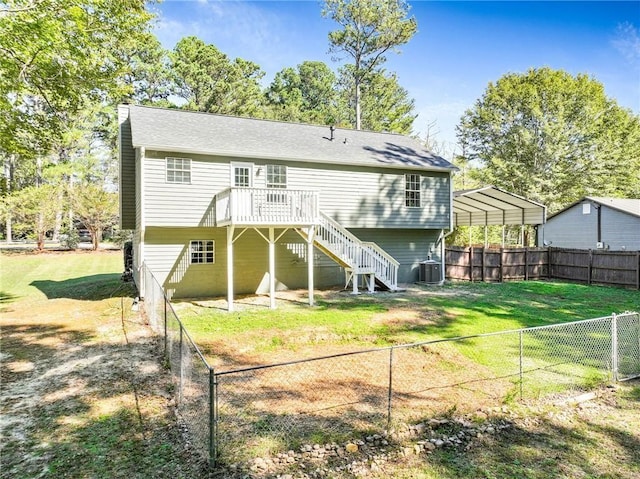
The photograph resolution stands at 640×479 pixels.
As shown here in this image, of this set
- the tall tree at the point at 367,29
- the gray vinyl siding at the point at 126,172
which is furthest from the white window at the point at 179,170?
the tall tree at the point at 367,29

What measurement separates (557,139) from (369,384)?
31.4 meters

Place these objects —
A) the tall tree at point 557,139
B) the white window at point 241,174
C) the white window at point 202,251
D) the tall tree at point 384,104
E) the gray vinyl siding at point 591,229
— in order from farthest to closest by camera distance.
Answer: the tall tree at point 384,104
the tall tree at point 557,139
the gray vinyl siding at point 591,229
the white window at point 202,251
the white window at point 241,174

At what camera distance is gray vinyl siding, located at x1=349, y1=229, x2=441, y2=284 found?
16594 mm

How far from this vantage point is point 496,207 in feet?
68.5

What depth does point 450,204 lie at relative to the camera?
17.2 m

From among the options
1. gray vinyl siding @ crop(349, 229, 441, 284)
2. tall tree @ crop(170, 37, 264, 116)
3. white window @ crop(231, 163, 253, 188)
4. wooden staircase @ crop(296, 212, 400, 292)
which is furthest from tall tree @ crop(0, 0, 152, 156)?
tall tree @ crop(170, 37, 264, 116)

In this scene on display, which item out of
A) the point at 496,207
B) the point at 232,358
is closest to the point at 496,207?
the point at 496,207

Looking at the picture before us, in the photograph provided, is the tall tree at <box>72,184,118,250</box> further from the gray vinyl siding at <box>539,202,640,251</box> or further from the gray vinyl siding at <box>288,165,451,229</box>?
the gray vinyl siding at <box>539,202,640,251</box>

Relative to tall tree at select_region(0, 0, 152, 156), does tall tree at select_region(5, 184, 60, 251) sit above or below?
below

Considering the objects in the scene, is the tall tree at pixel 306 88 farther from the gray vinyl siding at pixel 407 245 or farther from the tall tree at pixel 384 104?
the gray vinyl siding at pixel 407 245

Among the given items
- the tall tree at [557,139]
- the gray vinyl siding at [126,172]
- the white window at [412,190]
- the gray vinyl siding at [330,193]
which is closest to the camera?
the gray vinyl siding at [330,193]

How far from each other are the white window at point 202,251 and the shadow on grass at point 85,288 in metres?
3.23

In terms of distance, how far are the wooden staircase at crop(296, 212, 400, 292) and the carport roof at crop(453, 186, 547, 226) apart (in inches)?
223

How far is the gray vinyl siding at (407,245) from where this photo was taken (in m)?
16.6
